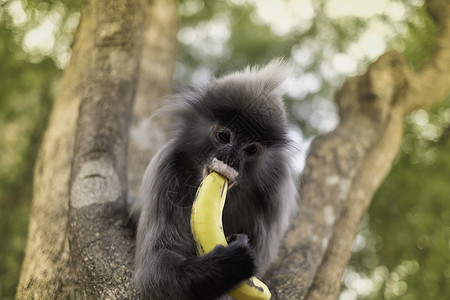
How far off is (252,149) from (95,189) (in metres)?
1.07

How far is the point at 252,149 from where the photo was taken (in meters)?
2.88

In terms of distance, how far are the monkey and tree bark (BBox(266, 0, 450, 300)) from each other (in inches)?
9.9

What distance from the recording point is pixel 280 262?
11.0 feet

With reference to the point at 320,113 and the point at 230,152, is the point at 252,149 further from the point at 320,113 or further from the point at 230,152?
the point at 320,113

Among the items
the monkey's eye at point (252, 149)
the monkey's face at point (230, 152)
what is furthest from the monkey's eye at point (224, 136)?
the monkey's eye at point (252, 149)

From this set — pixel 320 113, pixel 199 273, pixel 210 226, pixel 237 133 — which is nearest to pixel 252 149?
pixel 237 133

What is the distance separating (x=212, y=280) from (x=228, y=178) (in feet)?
1.98

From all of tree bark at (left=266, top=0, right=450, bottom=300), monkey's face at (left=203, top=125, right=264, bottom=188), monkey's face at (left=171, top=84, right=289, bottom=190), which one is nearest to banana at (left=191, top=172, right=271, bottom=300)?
monkey's face at (left=203, top=125, right=264, bottom=188)

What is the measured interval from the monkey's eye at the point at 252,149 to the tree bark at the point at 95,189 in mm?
924

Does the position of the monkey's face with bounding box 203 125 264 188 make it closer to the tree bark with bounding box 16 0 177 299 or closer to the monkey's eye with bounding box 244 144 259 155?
the monkey's eye with bounding box 244 144 259 155

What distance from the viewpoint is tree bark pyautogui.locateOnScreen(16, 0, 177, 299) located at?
8.38 feet

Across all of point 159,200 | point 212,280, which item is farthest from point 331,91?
point 212,280

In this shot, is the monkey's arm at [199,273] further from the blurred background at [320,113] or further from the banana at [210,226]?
the blurred background at [320,113]

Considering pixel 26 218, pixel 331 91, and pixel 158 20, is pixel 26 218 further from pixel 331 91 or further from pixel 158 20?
pixel 331 91
